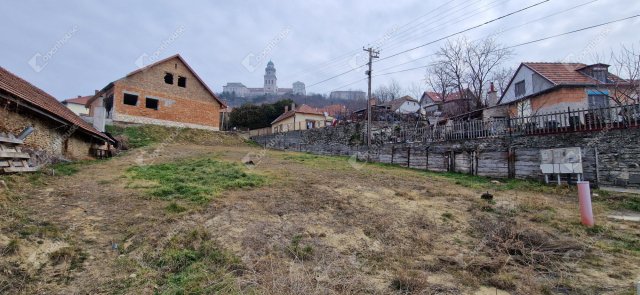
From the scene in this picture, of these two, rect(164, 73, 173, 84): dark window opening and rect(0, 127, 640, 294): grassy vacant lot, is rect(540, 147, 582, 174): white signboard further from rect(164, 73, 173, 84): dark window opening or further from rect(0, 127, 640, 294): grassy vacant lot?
rect(164, 73, 173, 84): dark window opening

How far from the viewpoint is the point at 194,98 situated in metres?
27.3

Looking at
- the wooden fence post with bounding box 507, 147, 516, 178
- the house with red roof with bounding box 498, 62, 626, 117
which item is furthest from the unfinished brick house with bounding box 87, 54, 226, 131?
the house with red roof with bounding box 498, 62, 626, 117

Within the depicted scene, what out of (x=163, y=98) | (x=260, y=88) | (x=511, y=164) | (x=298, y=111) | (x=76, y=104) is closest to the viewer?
(x=511, y=164)

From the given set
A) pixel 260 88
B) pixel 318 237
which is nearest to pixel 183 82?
pixel 318 237

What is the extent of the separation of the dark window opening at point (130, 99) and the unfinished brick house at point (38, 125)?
13271mm

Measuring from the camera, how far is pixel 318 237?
16.7ft

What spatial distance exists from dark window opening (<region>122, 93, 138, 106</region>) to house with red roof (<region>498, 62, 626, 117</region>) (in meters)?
27.3

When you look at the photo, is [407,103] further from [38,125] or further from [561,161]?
[38,125]

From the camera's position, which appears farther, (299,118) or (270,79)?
(270,79)

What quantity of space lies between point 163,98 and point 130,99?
2318 mm

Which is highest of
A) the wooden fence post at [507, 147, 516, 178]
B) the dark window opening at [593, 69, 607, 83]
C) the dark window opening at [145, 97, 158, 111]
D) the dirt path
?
the dark window opening at [593, 69, 607, 83]

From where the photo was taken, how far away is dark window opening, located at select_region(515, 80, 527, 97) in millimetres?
24402

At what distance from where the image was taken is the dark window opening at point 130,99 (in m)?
23.9

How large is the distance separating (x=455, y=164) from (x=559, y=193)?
4778mm
